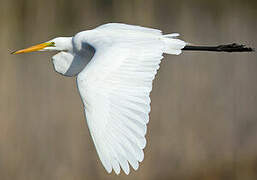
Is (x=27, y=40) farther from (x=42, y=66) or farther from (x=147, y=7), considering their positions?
(x=147, y=7)

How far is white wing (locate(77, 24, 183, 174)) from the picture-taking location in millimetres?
2604

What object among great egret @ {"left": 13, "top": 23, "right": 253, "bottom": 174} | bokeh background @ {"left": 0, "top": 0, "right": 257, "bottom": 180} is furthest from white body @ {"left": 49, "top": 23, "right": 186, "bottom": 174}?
bokeh background @ {"left": 0, "top": 0, "right": 257, "bottom": 180}

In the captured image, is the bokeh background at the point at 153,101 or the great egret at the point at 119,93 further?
the bokeh background at the point at 153,101

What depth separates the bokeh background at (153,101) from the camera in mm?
3943

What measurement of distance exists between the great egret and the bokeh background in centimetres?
86

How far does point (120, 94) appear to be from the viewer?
273 cm

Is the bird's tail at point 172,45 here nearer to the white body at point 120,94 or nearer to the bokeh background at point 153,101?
the white body at point 120,94

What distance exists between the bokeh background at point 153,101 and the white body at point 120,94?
887 millimetres

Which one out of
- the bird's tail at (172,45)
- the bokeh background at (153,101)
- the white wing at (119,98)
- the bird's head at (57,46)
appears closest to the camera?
the white wing at (119,98)

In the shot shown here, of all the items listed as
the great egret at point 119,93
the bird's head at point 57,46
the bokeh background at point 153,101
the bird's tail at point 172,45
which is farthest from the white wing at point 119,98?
the bokeh background at point 153,101

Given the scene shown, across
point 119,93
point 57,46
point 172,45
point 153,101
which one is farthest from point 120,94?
point 153,101

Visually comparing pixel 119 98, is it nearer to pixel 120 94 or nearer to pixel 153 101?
pixel 120 94

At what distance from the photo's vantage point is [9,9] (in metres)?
4.14

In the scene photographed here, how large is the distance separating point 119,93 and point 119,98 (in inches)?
1.1
